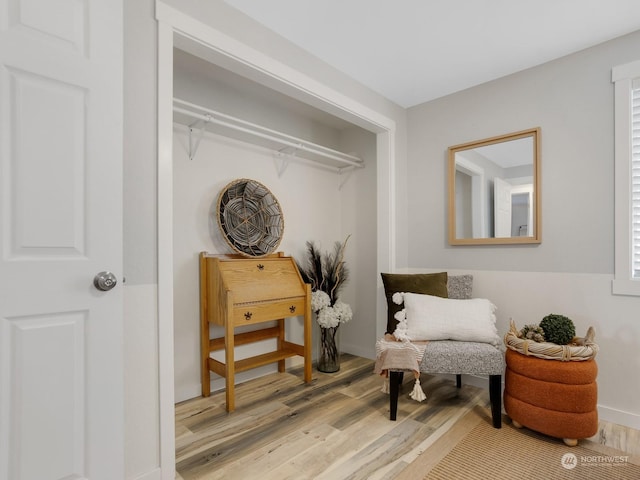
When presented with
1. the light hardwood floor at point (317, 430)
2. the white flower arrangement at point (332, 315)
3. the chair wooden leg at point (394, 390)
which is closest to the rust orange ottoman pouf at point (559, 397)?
the light hardwood floor at point (317, 430)

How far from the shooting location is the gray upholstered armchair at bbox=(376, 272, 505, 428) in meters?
2.08

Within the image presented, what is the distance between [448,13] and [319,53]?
826 mm

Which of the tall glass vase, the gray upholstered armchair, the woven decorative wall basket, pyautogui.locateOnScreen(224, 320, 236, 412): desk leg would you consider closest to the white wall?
the gray upholstered armchair

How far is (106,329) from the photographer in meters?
1.31

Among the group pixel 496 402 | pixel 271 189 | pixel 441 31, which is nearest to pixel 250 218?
pixel 271 189

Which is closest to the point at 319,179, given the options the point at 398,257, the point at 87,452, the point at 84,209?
the point at 398,257

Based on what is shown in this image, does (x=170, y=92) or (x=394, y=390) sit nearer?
(x=170, y=92)

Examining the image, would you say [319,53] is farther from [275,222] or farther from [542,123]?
[542,123]

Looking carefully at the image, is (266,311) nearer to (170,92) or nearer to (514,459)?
(170,92)

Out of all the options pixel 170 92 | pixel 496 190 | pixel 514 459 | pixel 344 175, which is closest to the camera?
pixel 170 92

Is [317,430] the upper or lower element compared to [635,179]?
lower

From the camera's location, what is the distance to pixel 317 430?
206cm

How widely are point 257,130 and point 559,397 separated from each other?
2.67m

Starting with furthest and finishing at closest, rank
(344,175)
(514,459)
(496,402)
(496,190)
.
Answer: (344,175), (496,190), (496,402), (514,459)
